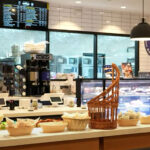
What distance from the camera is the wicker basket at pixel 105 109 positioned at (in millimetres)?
2436

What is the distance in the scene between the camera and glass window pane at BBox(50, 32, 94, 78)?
7043 millimetres

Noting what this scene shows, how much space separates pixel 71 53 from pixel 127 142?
4.86 metres

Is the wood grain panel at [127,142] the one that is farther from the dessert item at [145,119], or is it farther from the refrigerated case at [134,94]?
the refrigerated case at [134,94]

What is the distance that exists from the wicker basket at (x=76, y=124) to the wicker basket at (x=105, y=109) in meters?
0.11

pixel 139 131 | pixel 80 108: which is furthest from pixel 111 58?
pixel 139 131

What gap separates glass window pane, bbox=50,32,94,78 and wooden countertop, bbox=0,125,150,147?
14.7 feet

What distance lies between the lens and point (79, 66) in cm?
724

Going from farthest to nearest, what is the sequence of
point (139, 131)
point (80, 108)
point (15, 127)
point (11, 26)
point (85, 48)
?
point (85, 48) → point (11, 26) → point (80, 108) → point (139, 131) → point (15, 127)

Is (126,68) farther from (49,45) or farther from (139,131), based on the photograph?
(139,131)

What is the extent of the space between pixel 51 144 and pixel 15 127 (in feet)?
1.07

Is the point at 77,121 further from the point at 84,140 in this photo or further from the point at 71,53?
the point at 71,53

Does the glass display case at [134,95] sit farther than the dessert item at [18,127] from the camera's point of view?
Yes

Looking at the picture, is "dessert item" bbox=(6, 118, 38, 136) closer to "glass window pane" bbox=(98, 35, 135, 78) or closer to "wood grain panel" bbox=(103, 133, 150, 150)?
"wood grain panel" bbox=(103, 133, 150, 150)

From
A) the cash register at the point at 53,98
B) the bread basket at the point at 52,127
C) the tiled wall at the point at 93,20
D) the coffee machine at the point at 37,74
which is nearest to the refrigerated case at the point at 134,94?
the cash register at the point at 53,98
